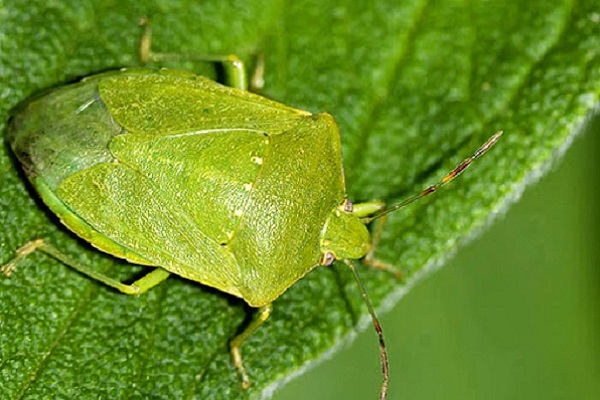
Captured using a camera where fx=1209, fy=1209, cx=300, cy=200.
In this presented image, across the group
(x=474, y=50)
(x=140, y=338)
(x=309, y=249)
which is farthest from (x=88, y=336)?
(x=474, y=50)

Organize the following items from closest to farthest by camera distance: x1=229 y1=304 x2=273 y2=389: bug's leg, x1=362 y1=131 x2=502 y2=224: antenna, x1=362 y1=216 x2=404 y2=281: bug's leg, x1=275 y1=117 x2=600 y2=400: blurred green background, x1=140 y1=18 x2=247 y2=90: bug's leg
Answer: x1=229 y1=304 x2=273 y2=389: bug's leg, x1=362 y1=131 x2=502 y2=224: antenna, x1=362 y1=216 x2=404 y2=281: bug's leg, x1=140 y1=18 x2=247 y2=90: bug's leg, x1=275 y1=117 x2=600 y2=400: blurred green background

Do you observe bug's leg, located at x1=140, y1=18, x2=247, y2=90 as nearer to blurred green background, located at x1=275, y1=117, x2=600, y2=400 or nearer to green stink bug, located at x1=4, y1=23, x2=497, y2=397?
green stink bug, located at x1=4, y1=23, x2=497, y2=397

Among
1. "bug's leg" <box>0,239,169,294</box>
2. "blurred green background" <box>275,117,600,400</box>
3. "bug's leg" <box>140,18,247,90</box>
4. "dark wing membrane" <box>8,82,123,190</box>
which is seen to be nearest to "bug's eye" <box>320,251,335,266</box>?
"bug's leg" <box>0,239,169,294</box>

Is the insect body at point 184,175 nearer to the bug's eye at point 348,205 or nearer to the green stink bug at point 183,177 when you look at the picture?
the green stink bug at point 183,177

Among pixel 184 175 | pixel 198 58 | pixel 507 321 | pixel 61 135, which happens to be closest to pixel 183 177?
pixel 184 175

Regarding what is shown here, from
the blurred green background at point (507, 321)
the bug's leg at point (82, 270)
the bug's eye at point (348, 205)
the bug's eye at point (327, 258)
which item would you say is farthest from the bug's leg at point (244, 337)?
the blurred green background at point (507, 321)

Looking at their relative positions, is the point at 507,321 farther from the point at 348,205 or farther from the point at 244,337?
the point at 244,337
